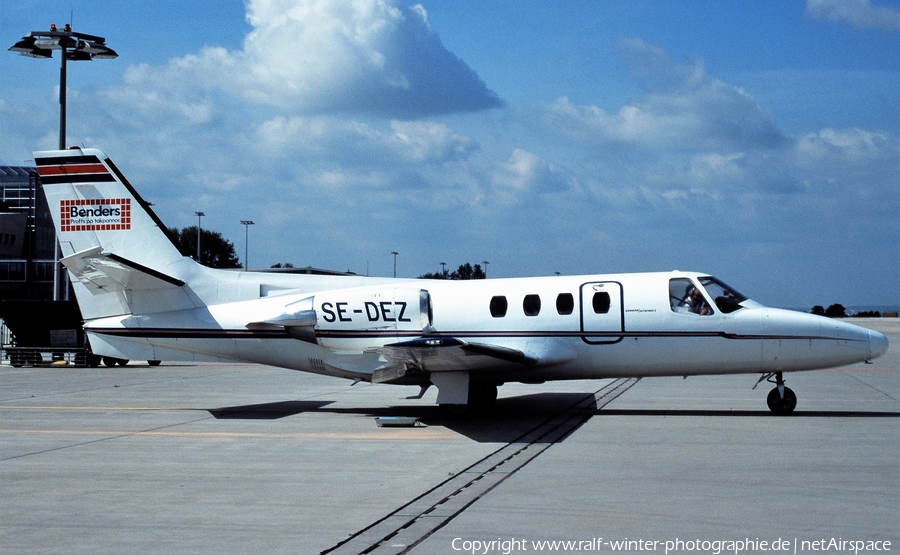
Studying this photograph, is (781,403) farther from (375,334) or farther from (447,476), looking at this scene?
(447,476)

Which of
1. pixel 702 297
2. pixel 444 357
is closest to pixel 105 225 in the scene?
pixel 444 357

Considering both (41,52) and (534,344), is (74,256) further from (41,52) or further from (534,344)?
(41,52)

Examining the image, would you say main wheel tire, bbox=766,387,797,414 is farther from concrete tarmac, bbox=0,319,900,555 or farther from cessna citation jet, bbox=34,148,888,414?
concrete tarmac, bbox=0,319,900,555

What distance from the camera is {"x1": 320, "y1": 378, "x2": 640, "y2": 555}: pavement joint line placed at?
7.13m

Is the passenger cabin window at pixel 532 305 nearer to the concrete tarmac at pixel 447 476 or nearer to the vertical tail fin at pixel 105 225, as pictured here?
the concrete tarmac at pixel 447 476

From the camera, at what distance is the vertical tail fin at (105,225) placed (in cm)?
1720

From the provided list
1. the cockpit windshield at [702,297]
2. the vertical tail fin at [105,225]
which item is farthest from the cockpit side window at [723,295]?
the vertical tail fin at [105,225]

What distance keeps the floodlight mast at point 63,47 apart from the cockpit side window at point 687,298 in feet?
89.1

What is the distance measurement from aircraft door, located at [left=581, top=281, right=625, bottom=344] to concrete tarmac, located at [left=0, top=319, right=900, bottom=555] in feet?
4.95

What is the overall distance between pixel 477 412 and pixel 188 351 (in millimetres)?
5819

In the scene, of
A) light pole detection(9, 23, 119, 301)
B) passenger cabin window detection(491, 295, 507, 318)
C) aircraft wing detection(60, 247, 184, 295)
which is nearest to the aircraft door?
passenger cabin window detection(491, 295, 507, 318)

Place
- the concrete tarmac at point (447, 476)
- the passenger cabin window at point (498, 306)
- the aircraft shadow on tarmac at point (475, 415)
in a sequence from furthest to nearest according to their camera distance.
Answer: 1. the passenger cabin window at point (498, 306)
2. the aircraft shadow on tarmac at point (475, 415)
3. the concrete tarmac at point (447, 476)

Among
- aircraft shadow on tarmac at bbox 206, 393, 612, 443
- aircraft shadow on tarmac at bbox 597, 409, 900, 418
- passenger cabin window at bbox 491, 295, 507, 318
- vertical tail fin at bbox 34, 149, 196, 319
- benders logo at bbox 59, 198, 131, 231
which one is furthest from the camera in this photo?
benders logo at bbox 59, 198, 131, 231

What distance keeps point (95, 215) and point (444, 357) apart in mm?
→ 8056
